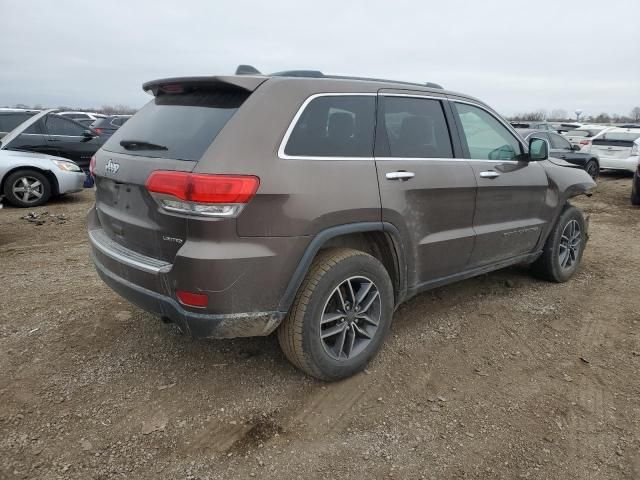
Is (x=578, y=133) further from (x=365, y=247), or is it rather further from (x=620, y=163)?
(x=365, y=247)

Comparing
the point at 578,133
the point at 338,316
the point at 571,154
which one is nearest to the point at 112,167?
the point at 338,316

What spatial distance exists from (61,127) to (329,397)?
9.59 metres

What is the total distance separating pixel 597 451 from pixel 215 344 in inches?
93.0

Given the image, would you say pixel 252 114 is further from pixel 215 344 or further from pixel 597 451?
pixel 597 451

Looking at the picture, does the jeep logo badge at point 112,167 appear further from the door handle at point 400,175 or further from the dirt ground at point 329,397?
the door handle at point 400,175

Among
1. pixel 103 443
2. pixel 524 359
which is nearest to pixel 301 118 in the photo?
pixel 103 443

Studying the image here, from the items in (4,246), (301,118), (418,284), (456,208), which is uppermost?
(301,118)

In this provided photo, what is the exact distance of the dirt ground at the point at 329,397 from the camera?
2430 mm

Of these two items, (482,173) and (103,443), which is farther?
(482,173)

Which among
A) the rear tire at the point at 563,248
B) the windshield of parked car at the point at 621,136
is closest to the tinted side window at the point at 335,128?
the rear tire at the point at 563,248

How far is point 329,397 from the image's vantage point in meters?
2.96

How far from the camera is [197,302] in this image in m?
2.55

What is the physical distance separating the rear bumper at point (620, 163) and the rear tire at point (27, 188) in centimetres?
1391

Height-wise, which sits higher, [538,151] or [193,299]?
[538,151]
